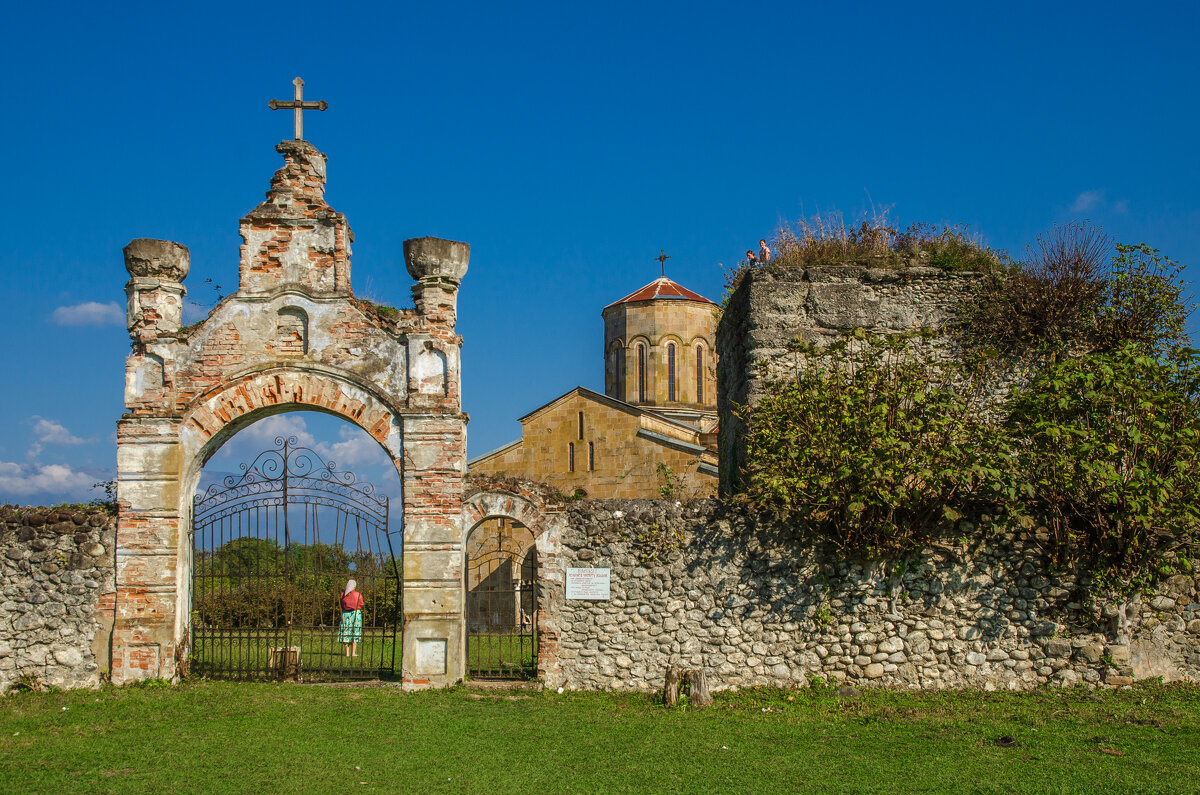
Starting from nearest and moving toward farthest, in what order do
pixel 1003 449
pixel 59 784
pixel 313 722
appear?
pixel 59 784 < pixel 313 722 < pixel 1003 449

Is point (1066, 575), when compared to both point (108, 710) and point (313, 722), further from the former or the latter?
point (108, 710)

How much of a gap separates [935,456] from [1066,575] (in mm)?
1892

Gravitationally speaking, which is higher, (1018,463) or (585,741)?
(1018,463)

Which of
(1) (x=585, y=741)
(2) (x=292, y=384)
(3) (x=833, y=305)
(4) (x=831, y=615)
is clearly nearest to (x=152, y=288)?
(2) (x=292, y=384)

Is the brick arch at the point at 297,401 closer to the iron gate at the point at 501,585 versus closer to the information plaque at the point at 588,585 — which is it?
the information plaque at the point at 588,585

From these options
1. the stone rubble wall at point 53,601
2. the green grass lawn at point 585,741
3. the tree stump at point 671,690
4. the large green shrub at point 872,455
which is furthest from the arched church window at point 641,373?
the stone rubble wall at point 53,601

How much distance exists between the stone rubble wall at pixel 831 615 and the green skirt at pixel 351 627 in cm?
229

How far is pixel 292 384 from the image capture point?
1121 cm

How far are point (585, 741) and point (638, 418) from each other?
586 inches

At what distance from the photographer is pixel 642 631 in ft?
35.4

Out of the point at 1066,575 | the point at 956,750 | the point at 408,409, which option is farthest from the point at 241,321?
the point at 1066,575

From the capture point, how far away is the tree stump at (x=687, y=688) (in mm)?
10125

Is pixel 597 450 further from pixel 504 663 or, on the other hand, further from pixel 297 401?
pixel 297 401

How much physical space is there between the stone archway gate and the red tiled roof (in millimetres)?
17246
